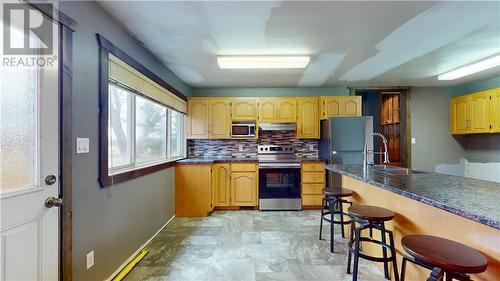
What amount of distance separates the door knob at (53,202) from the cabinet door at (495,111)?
5744 mm

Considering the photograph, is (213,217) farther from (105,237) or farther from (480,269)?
(480,269)

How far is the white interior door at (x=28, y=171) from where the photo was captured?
48.1 inches

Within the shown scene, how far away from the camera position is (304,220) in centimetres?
362

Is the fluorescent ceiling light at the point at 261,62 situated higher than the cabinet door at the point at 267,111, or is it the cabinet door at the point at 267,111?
the fluorescent ceiling light at the point at 261,62

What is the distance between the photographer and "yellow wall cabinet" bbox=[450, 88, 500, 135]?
3.87 metres

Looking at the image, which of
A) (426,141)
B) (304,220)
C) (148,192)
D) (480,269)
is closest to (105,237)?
(148,192)

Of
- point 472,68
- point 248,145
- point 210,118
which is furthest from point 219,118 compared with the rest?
point 472,68

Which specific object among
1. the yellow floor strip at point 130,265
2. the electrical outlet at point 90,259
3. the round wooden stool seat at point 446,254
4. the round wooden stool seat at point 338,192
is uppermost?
the round wooden stool seat at point 446,254

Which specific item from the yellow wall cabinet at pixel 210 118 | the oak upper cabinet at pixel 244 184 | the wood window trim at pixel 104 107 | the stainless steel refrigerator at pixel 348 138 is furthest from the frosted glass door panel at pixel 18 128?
the stainless steel refrigerator at pixel 348 138

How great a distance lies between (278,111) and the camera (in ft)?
14.6

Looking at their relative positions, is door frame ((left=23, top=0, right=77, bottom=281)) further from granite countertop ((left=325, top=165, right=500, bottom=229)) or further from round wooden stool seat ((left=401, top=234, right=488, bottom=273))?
granite countertop ((left=325, top=165, right=500, bottom=229))

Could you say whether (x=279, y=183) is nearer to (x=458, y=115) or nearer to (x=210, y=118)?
(x=210, y=118)

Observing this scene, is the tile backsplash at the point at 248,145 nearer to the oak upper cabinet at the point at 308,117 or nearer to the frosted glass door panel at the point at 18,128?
the oak upper cabinet at the point at 308,117

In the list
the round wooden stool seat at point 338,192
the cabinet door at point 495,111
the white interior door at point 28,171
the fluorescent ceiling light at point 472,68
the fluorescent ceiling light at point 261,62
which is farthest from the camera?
the cabinet door at point 495,111
